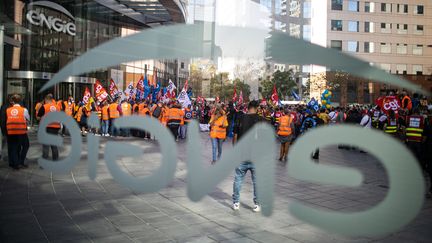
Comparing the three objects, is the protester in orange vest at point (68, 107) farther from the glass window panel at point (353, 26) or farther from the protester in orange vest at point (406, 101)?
the protester in orange vest at point (406, 101)

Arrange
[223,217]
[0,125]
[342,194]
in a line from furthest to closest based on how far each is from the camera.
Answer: [0,125]
[342,194]
[223,217]

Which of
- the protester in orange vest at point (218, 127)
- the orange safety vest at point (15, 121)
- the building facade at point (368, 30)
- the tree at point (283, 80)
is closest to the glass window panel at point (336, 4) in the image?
the building facade at point (368, 30)

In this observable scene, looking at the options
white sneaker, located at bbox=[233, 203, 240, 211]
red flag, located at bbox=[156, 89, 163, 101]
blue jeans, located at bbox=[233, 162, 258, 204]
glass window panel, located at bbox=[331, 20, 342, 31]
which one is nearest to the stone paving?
white sneaker, located at bbox=[233, 203, 240, 211]

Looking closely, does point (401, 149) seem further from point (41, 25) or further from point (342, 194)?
point (41, 25)

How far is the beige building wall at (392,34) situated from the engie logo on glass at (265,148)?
0.18 metres

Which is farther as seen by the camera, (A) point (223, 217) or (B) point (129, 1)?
(B) point (129, 1)

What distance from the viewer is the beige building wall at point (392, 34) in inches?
167

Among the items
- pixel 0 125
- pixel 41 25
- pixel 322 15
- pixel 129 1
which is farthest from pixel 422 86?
pixel 0 125

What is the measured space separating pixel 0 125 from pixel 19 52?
5867 millimetres

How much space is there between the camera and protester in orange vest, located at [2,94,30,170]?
8.84 metres

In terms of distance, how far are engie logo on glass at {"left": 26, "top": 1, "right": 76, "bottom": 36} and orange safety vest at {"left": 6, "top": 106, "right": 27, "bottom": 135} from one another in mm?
1813

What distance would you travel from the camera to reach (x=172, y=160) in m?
5.30

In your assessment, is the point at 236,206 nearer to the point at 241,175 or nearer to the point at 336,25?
the point at 241,175


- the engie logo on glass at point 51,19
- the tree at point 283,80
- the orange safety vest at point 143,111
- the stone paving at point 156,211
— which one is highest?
the engie logo on glass at point 51,19
